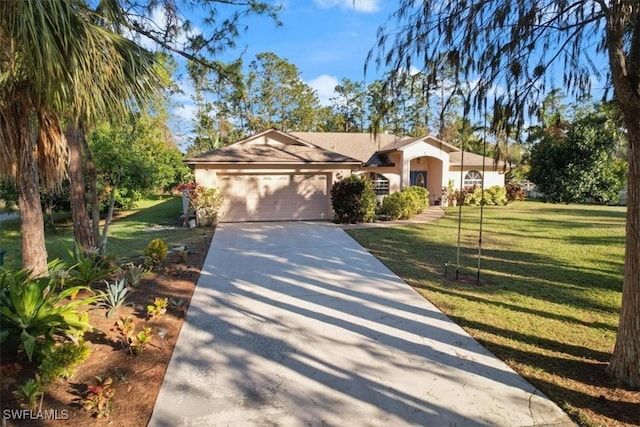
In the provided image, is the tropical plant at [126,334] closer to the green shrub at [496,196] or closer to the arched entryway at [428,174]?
the arched entryway at [428,174]

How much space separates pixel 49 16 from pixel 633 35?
5.10m

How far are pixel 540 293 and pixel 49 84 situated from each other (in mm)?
7340

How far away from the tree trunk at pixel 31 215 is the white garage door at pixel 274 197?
981cm

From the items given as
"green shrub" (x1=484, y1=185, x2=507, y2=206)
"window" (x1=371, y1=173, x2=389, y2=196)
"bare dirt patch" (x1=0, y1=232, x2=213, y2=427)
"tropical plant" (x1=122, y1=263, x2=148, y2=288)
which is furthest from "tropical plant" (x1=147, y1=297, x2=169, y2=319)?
"green shrub" (x1=484, y1=185, x2=507, y2=206)

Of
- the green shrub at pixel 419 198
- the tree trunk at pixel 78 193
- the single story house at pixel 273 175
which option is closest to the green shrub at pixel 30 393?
the tree trunk at pixel 78 193

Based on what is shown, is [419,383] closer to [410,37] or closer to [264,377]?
[264,377]

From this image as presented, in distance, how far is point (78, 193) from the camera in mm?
6875

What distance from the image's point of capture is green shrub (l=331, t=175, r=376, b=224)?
551 inches

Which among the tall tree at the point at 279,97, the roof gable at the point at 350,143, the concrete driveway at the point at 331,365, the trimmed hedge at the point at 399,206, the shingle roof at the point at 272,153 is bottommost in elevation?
the concrete driveway at the point at 331,365

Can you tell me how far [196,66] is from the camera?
7676 mm

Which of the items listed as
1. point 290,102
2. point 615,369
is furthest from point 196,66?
point 290,102

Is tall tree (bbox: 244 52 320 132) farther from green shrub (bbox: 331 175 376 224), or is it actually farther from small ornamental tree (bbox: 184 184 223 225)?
green shrub (bbox: 331 175 376 224)

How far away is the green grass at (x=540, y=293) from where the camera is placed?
3439 millimetres

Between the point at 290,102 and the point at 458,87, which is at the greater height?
the point at 290,102
